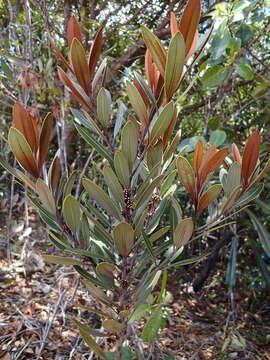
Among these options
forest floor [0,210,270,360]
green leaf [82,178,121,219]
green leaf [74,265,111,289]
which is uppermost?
green leaf [82,178,121,219]

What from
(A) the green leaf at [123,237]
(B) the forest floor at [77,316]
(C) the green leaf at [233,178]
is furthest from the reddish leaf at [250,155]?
(B) the forest floor at [77,316]

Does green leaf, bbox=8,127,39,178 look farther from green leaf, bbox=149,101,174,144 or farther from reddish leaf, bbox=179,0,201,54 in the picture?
reddish leaf, bbox=179,0,201,54

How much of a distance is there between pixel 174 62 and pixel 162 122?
0.10 metres

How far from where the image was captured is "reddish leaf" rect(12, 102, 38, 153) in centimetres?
60

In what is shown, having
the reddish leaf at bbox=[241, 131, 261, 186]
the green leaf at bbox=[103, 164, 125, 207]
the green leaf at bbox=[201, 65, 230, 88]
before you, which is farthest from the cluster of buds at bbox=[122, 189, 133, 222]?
the green leaf at bbox=[201, 65, 230, 88]

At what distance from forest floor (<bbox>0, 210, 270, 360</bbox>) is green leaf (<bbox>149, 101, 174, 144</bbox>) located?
0.60 metres

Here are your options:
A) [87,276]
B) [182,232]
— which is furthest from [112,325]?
[182,232]

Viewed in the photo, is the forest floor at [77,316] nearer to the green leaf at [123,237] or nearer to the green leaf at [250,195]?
the green leaf at [123,237]

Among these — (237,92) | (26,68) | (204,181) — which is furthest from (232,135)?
(204,181)

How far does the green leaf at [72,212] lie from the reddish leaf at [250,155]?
0.32m

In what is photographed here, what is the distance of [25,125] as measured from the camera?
1.99 feet

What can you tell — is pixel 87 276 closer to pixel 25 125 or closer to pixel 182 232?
pixel 182 232

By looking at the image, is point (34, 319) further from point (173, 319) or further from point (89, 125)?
point (89, 125)

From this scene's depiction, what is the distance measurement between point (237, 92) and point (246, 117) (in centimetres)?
17
